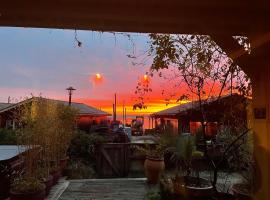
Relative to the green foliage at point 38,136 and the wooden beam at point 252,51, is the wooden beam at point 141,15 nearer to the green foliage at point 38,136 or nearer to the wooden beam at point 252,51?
the wooden beam at point 252,51

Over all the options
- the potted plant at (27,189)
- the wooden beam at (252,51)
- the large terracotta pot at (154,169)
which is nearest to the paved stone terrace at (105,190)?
the large terracotta pot at (154,169)

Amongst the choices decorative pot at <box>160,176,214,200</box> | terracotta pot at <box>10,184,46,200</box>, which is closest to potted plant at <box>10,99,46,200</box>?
terracotta pot at <box>10,184,46,200</box>

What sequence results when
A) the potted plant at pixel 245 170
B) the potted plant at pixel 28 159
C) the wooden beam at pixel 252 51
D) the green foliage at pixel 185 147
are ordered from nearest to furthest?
the wooden beam at pixel 252 51 → the potted plant at pixel 245 170 → the potted plant at pixel 28 159 → the green foliage at pixel 185 147

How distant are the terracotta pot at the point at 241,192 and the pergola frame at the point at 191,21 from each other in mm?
1074

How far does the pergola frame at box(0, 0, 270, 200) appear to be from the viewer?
2398mm

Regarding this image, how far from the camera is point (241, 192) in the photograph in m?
4.10

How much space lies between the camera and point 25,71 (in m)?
10.9

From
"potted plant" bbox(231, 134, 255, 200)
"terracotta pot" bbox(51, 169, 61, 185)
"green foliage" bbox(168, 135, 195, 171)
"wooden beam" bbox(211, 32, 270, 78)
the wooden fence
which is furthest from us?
the wooden fence

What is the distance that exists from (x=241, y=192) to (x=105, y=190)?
9.49ft

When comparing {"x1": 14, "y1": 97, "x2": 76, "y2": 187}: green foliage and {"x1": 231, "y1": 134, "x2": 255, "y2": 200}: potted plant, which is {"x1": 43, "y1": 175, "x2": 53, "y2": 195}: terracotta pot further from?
{"x1": 231, "y1": 134, "x2": 255, "y2": 200}: potted plant

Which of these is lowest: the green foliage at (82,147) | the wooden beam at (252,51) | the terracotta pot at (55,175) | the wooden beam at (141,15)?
the terracotta pot at (55,175)

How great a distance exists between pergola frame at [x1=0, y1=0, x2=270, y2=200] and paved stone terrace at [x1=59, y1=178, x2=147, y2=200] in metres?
3.17

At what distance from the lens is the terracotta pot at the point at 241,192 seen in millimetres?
3971

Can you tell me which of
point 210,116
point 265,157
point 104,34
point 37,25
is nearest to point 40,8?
point 37,25
